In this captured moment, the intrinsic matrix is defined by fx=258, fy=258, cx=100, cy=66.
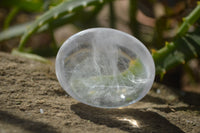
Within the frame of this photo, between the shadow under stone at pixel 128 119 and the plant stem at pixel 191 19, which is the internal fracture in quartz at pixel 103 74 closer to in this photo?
the shadow under stone at pixel 128 119

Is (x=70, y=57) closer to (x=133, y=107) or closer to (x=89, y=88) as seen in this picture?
(x=89, y=88)

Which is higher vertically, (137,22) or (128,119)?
(137,22)

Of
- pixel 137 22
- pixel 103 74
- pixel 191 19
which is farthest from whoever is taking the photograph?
pixel 137 22

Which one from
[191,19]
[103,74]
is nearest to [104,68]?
[103,74]

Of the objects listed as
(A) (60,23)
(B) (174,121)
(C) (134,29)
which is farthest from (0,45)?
(B) (174,121)

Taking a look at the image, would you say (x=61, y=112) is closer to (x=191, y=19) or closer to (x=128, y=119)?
(x=128, y=119)

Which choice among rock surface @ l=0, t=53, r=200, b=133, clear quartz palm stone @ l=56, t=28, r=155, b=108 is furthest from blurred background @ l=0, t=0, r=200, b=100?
clear quartz palm stone @ l=56, t=28, r=155, b=108
